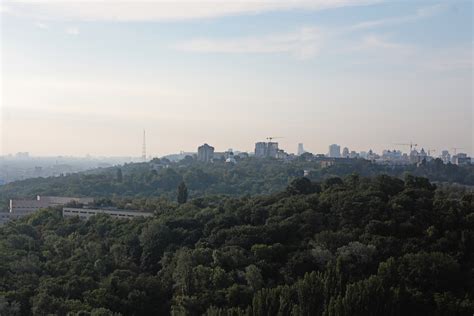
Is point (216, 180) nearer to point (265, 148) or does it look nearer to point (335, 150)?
point (265, 148)

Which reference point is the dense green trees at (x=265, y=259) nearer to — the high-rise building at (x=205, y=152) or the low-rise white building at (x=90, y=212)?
the low-rise white building at (x=90, y=212)

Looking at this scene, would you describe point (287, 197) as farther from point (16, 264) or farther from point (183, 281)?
point (16, 264)

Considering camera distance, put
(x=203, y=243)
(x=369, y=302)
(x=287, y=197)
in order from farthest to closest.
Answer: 1. (x=287, y=197)
2. (x=203, y=243)
3. (x=369, y=302)

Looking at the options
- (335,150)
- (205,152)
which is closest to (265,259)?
(205,152)

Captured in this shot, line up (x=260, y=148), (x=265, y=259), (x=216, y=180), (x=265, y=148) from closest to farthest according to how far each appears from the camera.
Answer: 1. (x=265, y=259)
2. (x=216, y=180)
3. (x=265, y=148)
4. (x=260, y=148)

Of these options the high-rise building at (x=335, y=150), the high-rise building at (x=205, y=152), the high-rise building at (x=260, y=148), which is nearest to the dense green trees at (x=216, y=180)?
the high-rise building at (x=205, y=152)

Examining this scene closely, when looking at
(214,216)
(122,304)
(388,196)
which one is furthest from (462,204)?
(122,304)

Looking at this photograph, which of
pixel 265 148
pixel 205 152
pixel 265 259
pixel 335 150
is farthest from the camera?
pixel 335 150

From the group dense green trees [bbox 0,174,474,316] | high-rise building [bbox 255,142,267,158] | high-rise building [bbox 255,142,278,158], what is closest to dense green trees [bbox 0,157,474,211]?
dense green trees [bbox 0,174,474,316]
